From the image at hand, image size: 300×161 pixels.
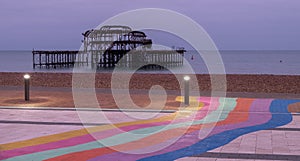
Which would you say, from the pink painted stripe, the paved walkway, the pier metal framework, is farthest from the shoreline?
the pier metal framework

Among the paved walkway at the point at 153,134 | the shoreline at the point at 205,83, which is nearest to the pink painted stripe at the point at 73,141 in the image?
the paved walkway at the point at 153,134

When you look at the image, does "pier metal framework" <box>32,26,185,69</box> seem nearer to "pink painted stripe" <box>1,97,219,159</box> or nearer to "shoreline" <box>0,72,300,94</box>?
"shoreline" <box>0,72,300,94</box>

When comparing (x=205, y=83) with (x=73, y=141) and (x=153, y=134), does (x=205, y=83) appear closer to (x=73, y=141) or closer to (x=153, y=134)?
(x=153, y=134)

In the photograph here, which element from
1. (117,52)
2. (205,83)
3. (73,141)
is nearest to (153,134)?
(73,141)

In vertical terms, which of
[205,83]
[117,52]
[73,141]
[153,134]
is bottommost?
[73,141]

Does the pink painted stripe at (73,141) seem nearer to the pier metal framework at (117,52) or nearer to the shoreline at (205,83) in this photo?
the shoreline at (205,83)

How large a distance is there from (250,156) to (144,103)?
24.4ft

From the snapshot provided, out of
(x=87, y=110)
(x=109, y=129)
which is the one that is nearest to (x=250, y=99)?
(x=87, y=110)

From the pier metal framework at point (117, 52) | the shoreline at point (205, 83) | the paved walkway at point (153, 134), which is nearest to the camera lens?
the paved walkway at point (153, 134)

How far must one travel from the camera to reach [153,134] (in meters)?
9.56

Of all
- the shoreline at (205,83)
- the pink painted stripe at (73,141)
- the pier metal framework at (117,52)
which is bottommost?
the pink painted stripe at (73,141)

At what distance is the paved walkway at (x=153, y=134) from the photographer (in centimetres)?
777

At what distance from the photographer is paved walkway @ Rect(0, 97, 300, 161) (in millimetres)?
7770

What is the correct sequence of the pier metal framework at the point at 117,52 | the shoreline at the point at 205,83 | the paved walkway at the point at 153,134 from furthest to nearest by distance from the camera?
the pier metal framework at the point at 117,52, the shoreline at the point at 205,83, the paved walkway at the point at 153,134
